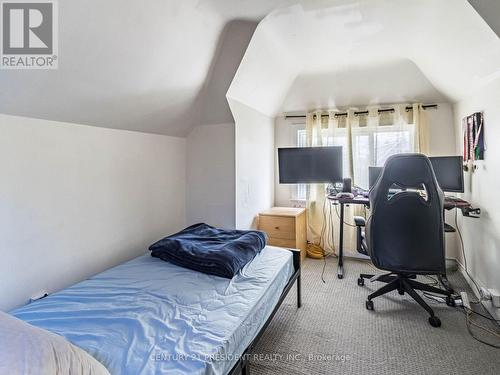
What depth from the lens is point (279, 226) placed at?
3230 millimetres

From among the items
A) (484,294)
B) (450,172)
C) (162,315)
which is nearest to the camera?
(162,315)

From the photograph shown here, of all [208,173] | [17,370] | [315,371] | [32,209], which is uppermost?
[208,173]

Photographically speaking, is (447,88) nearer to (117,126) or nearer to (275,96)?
(275,96)

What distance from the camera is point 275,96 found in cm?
340

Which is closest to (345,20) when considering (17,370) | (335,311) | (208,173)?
(208,173)

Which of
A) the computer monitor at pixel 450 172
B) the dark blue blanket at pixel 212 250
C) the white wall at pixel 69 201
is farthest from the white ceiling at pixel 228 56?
the dark blue blanket at pixel 212 250

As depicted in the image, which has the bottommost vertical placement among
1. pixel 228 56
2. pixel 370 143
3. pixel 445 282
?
pixel 445 282

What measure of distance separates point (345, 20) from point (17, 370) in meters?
2.66

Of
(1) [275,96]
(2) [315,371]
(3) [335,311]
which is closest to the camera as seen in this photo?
(2) [315,371]

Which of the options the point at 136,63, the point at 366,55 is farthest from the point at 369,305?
the point at 136,63

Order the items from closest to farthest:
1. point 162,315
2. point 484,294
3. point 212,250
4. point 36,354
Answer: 1. point 36,354
2. point 162,315
3. point 212,250
4. point 484,294

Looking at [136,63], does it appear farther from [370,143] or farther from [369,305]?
[370,143]

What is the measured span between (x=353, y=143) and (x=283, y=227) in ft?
4.70

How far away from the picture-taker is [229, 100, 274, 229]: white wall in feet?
9.55
